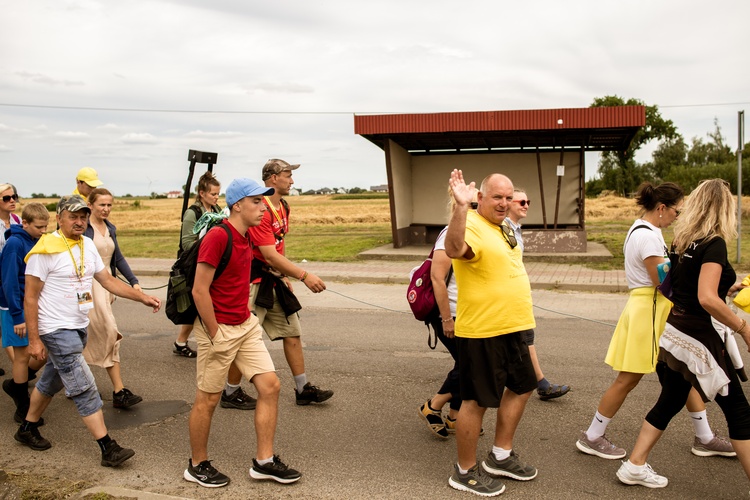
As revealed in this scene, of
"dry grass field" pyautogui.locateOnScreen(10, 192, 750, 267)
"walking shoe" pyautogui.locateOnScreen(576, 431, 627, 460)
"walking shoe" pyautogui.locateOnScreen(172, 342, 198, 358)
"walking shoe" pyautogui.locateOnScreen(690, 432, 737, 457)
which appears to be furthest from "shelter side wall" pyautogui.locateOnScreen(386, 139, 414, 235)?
"walking shoe" pyautogui.locateOnScreen(690, 432, 737, 457)

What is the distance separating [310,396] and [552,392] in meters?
1.93

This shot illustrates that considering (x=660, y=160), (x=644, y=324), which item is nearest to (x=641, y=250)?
(x=644, y=324)

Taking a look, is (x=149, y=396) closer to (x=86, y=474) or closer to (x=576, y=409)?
(x=86, y=474)

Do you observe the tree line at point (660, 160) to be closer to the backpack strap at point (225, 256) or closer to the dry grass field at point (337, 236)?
the dry grass field at point (337, 236)

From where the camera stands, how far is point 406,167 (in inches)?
761

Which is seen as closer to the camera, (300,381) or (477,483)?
(477,483)

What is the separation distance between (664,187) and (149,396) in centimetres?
435

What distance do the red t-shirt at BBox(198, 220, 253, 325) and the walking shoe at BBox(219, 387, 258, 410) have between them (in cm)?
157

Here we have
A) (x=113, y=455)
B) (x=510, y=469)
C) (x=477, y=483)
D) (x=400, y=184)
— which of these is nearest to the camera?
(x=477, y=483)

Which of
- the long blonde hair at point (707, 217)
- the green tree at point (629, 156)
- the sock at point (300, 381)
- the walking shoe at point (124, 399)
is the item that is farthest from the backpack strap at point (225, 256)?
the green tree at point (629, 156)

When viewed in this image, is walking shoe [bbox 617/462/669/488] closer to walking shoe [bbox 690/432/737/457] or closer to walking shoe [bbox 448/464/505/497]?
walking shoe [bbox 690/432/737/457]

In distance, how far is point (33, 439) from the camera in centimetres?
464

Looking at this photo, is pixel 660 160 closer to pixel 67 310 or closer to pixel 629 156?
pixel 629 156

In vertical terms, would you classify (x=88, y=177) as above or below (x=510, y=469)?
above
